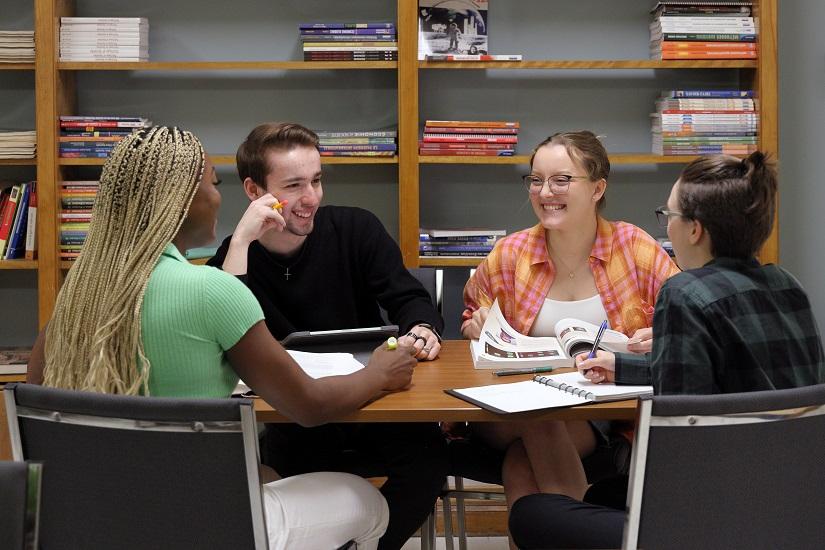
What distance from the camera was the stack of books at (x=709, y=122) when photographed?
3.71 metres

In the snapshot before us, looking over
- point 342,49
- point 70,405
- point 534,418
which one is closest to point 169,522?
point 70,405

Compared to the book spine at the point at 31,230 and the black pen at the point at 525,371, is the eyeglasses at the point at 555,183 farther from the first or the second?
the book spine at the point at 31,230

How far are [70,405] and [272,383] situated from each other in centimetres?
34

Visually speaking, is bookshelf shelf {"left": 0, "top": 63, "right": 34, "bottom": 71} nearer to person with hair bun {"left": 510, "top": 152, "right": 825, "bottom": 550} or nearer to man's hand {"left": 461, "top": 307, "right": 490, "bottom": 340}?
man's hand {"left": 461, "top": 307, "right": 490, "bottom": 340}

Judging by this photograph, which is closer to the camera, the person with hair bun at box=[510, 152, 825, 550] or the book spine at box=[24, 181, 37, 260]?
the person with hair bun at box=[510, 152, 825, 550]

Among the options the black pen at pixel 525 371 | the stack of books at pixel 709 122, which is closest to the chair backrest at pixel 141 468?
the black pen at pixel 525 371

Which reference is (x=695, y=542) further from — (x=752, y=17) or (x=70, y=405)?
(x=752, y=17)

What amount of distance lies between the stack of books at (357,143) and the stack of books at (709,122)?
1.08m

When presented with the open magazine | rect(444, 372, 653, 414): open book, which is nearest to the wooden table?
rect(444, 372, 653, 414): open book

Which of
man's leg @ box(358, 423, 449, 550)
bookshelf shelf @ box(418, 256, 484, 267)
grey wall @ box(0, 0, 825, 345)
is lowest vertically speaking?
man's leg @ box(358, 423, 449, 550)

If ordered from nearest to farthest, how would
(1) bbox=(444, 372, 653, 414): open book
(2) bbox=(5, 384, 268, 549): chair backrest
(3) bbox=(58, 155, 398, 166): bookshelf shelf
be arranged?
(2) bbox=(5, 384, 268, 549): chair backrest, (1) bbox=(444, 372, 653, 414): open book, (3) bbox=(58, 155, 398, 166): bookshelf shelf

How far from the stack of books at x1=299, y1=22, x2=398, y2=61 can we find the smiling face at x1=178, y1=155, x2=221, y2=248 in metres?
2.08

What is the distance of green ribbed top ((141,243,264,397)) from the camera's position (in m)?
1.51

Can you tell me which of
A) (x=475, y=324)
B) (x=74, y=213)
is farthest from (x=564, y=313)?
(x=74, y=213)
